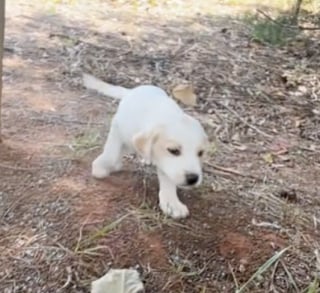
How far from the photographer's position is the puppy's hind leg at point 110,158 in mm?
2396

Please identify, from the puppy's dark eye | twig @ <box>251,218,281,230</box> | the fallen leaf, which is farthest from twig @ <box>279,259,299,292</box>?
the fallen leaf

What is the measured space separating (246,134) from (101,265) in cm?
125

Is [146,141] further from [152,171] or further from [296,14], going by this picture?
[296,14]

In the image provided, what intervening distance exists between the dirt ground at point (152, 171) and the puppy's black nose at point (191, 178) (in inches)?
7.5

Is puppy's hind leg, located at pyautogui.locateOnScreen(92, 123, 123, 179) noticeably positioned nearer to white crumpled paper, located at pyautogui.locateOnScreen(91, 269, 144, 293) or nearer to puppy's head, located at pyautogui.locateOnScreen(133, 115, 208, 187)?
puppy's head, located at pyautogui.locateOnScreen(133, 115, 208, 187)

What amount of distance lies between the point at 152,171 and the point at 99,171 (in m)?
0.20

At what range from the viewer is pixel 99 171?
242cm

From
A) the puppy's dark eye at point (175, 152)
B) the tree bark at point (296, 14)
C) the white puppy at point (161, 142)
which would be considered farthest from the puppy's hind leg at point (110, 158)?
the tree bark at point (296, 14)

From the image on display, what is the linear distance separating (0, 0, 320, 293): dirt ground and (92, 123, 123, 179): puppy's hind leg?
37 millimetres

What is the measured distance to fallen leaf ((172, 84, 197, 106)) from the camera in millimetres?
3428

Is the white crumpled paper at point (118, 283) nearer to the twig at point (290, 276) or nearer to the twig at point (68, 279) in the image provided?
the twig at point (68, 279)

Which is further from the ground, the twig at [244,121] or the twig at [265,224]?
the twig at [265,224]

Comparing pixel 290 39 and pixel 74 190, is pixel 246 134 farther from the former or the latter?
pixel 290 39

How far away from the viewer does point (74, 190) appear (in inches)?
92.8
